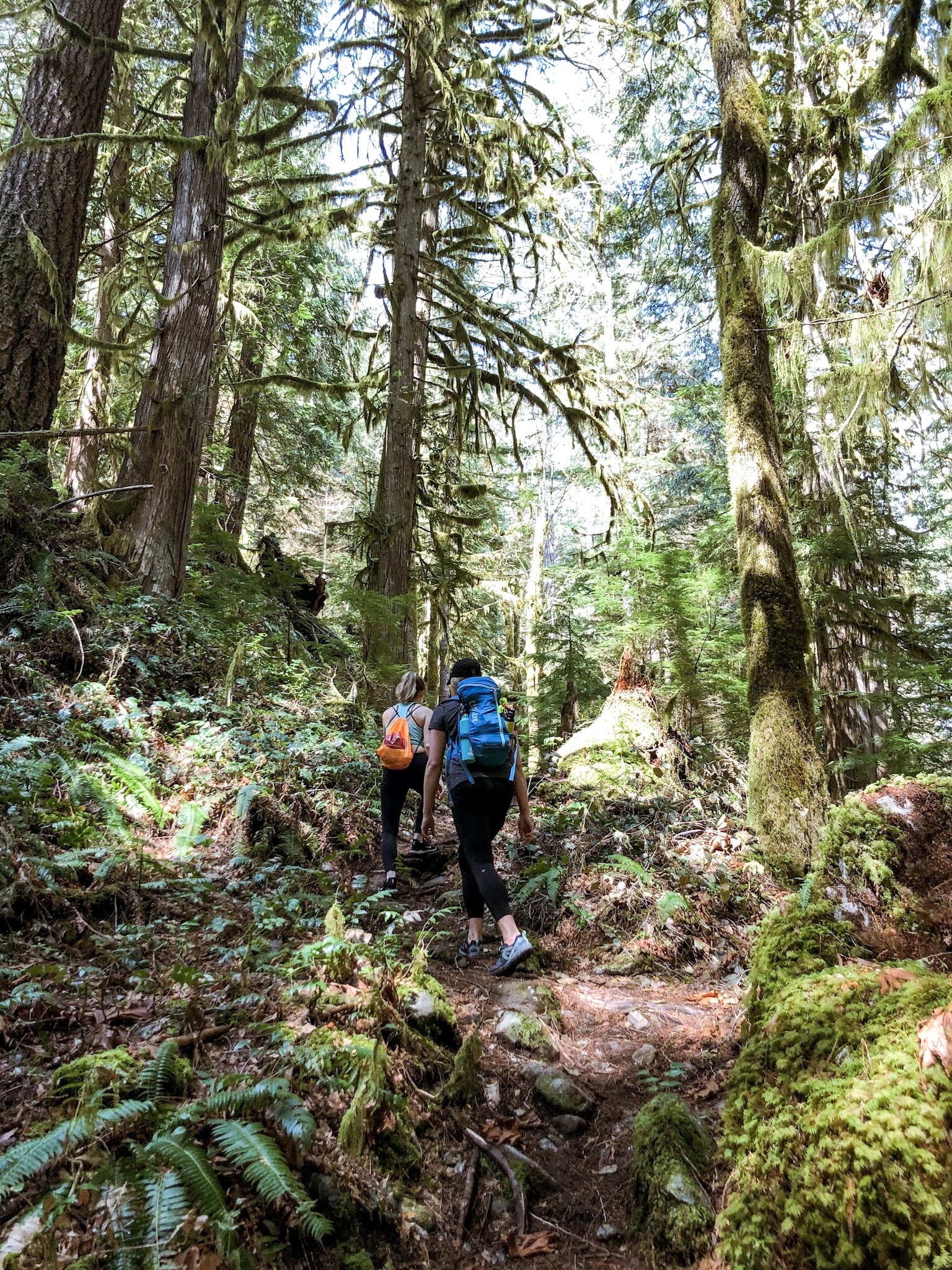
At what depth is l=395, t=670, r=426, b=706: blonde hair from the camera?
254 inches

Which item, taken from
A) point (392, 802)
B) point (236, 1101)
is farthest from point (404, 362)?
point (236, 1101)

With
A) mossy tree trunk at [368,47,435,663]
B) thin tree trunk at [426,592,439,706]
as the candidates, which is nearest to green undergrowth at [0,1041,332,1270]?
mossy tree trunk at [368,47,435,663]

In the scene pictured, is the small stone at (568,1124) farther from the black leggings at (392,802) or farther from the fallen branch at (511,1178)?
the black leggings at (392,802)

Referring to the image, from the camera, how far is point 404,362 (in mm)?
10586

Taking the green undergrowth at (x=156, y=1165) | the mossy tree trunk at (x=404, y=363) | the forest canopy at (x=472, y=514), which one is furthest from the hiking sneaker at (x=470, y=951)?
the mossy tree trunk at (x=404, y=363)

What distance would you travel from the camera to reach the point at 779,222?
991 centimetres

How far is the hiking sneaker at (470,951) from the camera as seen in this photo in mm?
4707

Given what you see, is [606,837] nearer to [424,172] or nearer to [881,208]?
[881,208]

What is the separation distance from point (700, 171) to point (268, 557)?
27.6ft

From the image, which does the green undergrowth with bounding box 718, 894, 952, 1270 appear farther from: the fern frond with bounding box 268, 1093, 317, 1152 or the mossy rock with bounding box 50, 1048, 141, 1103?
the mossy rock with bounding box 50, 1048, 141, 1103

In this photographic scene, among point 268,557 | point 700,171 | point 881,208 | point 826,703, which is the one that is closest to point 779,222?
point 700,171

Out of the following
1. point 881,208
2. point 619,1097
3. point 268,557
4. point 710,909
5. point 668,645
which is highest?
point 881,208

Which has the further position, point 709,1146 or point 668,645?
point 668,645

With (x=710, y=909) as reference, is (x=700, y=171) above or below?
above
